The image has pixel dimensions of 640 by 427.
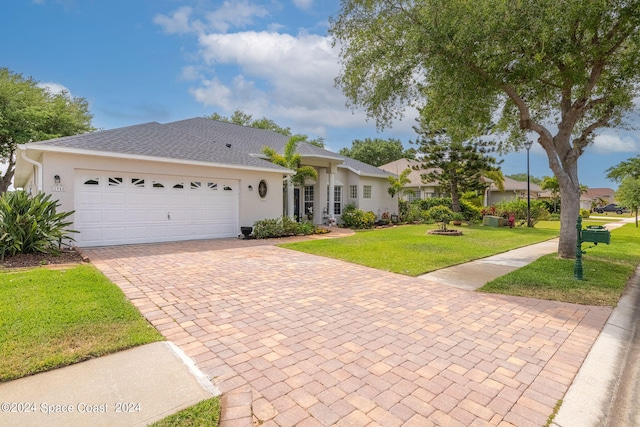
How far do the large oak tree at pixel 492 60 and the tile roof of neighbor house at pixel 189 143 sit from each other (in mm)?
5987

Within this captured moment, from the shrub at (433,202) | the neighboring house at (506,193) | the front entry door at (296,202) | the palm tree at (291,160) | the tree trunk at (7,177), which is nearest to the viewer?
the palm tree at (291,160)

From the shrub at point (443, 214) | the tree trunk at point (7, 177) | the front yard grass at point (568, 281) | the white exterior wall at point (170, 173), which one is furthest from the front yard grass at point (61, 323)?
the tree trunk at point (7, 177)

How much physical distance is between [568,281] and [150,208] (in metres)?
12.0

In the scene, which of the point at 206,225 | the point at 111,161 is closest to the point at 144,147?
the point at 111,161

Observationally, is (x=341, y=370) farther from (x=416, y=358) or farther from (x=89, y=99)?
(x=89, y=99)

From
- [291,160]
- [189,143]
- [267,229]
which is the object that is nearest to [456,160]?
[291,160]

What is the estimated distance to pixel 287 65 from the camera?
1614 cm

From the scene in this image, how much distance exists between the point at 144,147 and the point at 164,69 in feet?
22.0

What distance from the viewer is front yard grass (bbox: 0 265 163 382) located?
10.4ft

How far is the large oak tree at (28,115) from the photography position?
2183cm

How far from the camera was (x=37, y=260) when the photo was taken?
7598 millimetres

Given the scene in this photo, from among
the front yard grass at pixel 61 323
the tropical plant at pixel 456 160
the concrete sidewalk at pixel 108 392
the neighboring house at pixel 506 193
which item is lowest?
the concrete sidewalk at pixel 108 392

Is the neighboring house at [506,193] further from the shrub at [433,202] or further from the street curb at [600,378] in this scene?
the street curb at [600,378]

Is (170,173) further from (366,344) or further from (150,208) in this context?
(366,344)
